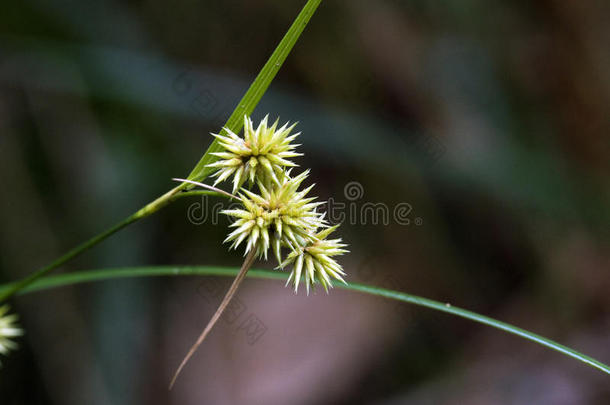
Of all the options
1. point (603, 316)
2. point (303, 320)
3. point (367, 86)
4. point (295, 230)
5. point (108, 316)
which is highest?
point (367, 86)

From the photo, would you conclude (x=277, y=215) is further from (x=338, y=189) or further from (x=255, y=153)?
(x=338, y=189)

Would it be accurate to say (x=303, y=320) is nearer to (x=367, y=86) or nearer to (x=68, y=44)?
(x=367, y=86)

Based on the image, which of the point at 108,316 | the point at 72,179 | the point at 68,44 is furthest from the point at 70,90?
the point at 108,316

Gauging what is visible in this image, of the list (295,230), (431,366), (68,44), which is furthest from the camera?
(431,366)

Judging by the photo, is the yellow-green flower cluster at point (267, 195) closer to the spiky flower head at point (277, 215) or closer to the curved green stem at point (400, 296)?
the spiky flower head at point (277, 215)

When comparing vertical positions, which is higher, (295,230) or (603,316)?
(603,316)

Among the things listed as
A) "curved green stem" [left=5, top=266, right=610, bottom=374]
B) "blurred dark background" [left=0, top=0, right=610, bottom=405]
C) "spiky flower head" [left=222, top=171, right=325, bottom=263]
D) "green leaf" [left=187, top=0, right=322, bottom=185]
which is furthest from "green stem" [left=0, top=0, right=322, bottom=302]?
"blurred dark background" [left=0, top=0, right=610, bottom=405]

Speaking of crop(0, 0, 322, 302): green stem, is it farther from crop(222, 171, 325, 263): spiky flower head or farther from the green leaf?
crop(222, 171, 325, 263): spiky flower head
